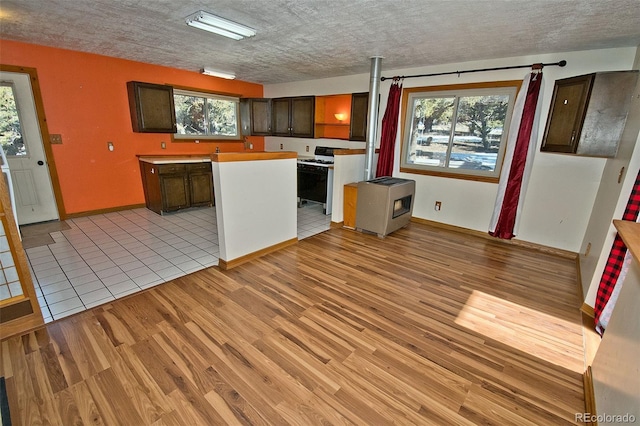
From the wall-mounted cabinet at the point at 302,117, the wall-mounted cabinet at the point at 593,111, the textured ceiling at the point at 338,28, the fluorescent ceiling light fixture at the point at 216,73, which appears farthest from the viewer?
the wall-mounted cabinet at the point at 302,117

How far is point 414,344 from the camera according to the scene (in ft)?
6.61

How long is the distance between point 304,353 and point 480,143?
390 centimetres

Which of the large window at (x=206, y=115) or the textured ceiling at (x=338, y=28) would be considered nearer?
the textured ceiling at (x=338, y=28)

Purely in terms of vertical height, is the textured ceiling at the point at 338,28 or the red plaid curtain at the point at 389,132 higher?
the textured ceiling at the point at 338,28

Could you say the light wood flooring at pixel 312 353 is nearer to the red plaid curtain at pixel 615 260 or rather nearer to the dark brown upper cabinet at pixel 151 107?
the red plaid curtain at pixel 615 260

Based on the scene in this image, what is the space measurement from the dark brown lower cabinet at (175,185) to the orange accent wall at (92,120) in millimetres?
318

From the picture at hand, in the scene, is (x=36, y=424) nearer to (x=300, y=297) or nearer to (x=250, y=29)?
(x=300, y=297)

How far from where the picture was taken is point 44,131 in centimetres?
398

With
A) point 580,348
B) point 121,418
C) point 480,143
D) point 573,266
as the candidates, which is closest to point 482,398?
point 580,348

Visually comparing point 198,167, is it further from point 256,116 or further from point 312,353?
point 312,353

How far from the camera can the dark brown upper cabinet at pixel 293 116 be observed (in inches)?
225

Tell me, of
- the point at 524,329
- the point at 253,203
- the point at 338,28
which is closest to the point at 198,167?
the point at 253,203

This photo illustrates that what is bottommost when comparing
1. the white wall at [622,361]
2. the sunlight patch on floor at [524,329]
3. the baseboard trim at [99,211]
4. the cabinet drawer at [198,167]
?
the sunlight patch on floor at [524,329]

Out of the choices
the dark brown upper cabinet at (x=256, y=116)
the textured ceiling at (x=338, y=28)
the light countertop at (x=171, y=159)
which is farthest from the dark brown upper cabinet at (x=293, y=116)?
the light countertop at (x=171, y=159)
